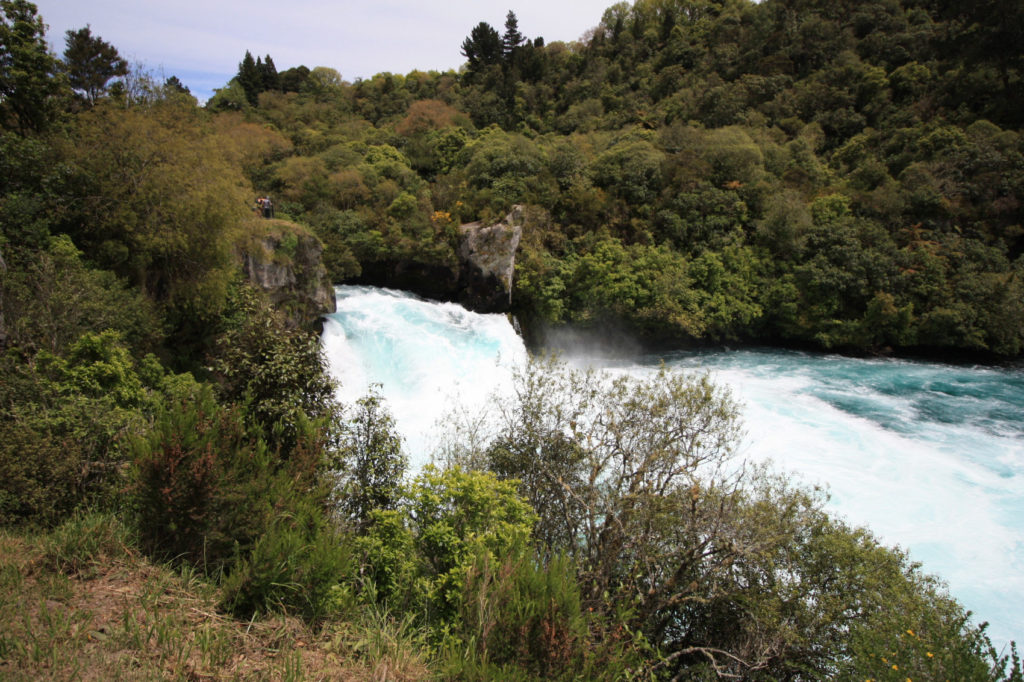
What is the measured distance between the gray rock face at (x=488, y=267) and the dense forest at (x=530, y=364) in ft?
3.05

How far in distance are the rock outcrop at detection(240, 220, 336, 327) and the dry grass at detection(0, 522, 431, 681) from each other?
11.9 meters

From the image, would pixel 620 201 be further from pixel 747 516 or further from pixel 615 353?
pixel 747 516

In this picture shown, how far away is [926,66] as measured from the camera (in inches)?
1240

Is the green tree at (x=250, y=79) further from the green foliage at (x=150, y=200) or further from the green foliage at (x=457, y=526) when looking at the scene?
the green foliage at (x=457, y=526)

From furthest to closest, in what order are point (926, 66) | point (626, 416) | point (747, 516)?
point (926, 66)
point (626, 416)
point (747, 516)

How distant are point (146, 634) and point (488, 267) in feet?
62.4

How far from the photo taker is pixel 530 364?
10117 millimetres

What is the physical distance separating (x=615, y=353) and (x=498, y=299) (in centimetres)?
604

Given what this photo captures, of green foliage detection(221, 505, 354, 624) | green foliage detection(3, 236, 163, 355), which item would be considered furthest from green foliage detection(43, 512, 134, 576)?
green foliage detection(3, 236, 163, 355)

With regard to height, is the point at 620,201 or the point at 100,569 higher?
the point at 620,201

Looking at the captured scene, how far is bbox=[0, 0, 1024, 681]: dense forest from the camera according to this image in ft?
14.0

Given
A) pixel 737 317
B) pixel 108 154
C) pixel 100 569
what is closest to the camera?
pixel 100 569

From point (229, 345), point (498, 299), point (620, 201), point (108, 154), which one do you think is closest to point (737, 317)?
point (620, 201)

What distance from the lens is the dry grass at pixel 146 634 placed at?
310 centimetres
